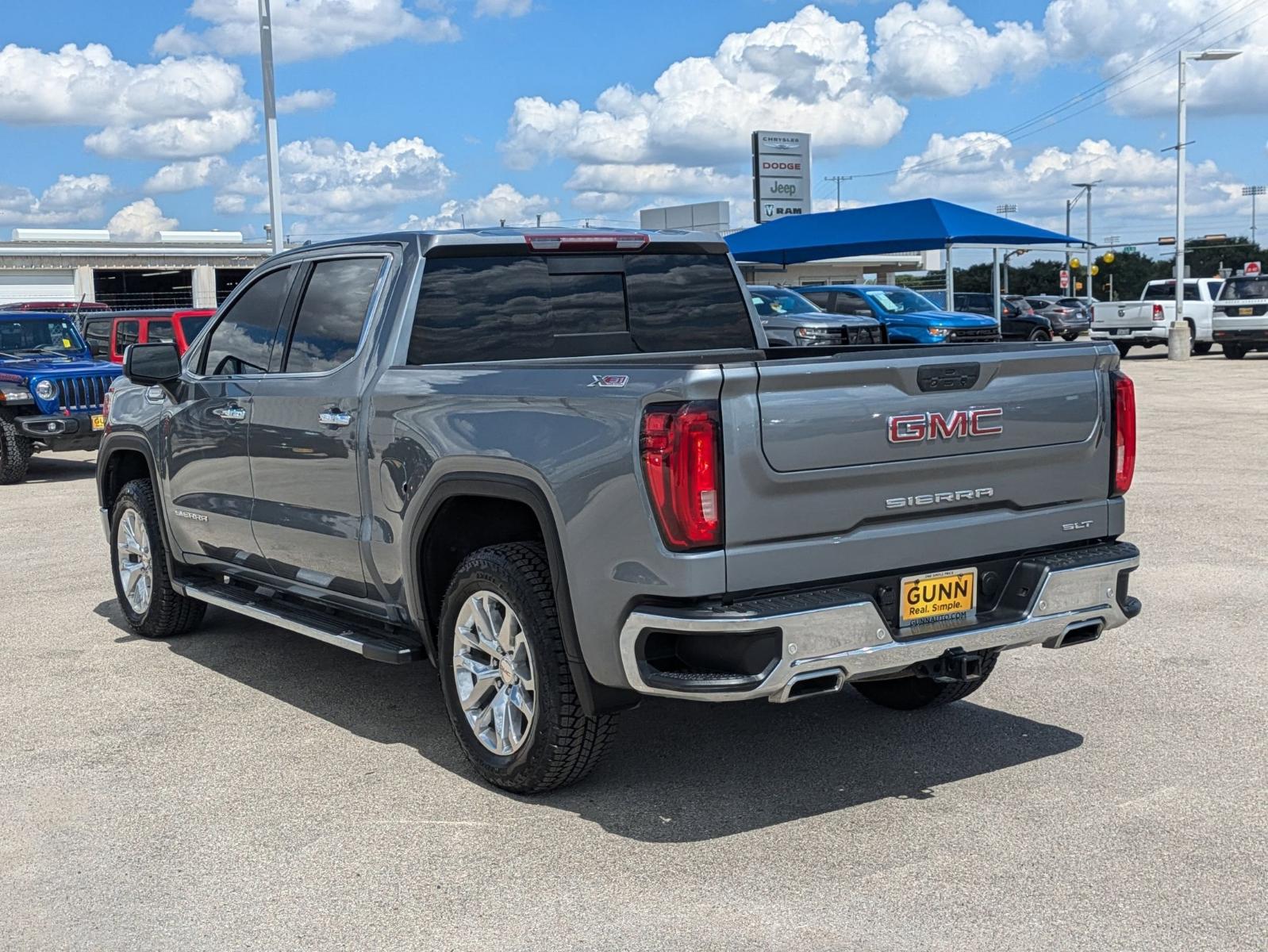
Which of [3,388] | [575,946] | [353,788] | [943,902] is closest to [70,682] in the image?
[353,788]

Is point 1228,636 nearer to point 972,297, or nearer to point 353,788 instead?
point 353,788

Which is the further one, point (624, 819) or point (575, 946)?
point (624, 819)

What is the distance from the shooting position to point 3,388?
15.1 metres

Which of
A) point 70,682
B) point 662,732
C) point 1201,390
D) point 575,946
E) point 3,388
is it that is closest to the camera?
point 575,946

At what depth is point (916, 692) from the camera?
5.79 metres

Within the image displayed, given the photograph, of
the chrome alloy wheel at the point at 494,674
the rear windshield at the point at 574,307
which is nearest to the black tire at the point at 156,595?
the rear windshield at the point at 574,307

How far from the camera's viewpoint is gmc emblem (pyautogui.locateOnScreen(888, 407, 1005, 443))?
14.4 feet

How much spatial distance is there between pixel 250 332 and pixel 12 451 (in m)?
9.95

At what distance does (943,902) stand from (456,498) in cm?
216

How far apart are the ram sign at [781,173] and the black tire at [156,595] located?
46.4m

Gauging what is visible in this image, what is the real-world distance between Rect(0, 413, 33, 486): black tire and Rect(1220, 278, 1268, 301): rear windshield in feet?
86.8

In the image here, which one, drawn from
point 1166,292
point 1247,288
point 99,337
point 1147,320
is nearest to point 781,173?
point 1166,292

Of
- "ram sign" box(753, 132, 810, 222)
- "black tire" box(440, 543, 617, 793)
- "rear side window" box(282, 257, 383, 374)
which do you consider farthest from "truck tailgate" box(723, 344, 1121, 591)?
"ram sign" box(753, 132, 810, 222)

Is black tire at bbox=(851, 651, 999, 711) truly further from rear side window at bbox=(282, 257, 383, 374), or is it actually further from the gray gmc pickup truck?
rear side window at bbox=(282, 257, 383, 374)
